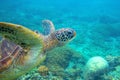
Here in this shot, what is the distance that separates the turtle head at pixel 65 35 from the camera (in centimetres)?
285

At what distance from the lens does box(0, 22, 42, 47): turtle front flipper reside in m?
1.86

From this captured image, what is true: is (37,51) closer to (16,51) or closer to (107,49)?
(16,51)

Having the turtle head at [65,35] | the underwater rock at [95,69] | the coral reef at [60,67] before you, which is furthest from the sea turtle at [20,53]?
the underwater rock at [95,69]

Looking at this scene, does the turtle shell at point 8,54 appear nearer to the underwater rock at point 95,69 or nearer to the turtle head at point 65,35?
the turtle head at point 65,35

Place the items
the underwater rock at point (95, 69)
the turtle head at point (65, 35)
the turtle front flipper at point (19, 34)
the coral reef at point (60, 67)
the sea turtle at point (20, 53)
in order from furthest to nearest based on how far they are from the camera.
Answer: the underwater rock at point (95, 69), the coral reef at point (60, 67), the turtle head at point (65, 35), the sea turtle at point (20, 53), the turtle front flipper at point (19, 34)

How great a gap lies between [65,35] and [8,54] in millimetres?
884

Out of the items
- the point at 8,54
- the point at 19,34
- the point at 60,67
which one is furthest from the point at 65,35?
the point at 60,67

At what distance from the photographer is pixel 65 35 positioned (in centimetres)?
288

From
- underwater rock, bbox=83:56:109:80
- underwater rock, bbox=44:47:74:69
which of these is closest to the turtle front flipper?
underwater rock, bbox=44:47:74:69

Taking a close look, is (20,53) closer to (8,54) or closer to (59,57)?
(8,54)

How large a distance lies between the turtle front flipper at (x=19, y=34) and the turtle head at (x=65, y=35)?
728 mm

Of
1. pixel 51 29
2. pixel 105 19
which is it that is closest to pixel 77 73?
pixel 51 29

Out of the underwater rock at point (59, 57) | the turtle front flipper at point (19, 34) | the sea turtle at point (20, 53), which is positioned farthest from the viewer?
the underwater rock at point (59, 57)

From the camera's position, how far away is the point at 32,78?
354cm
